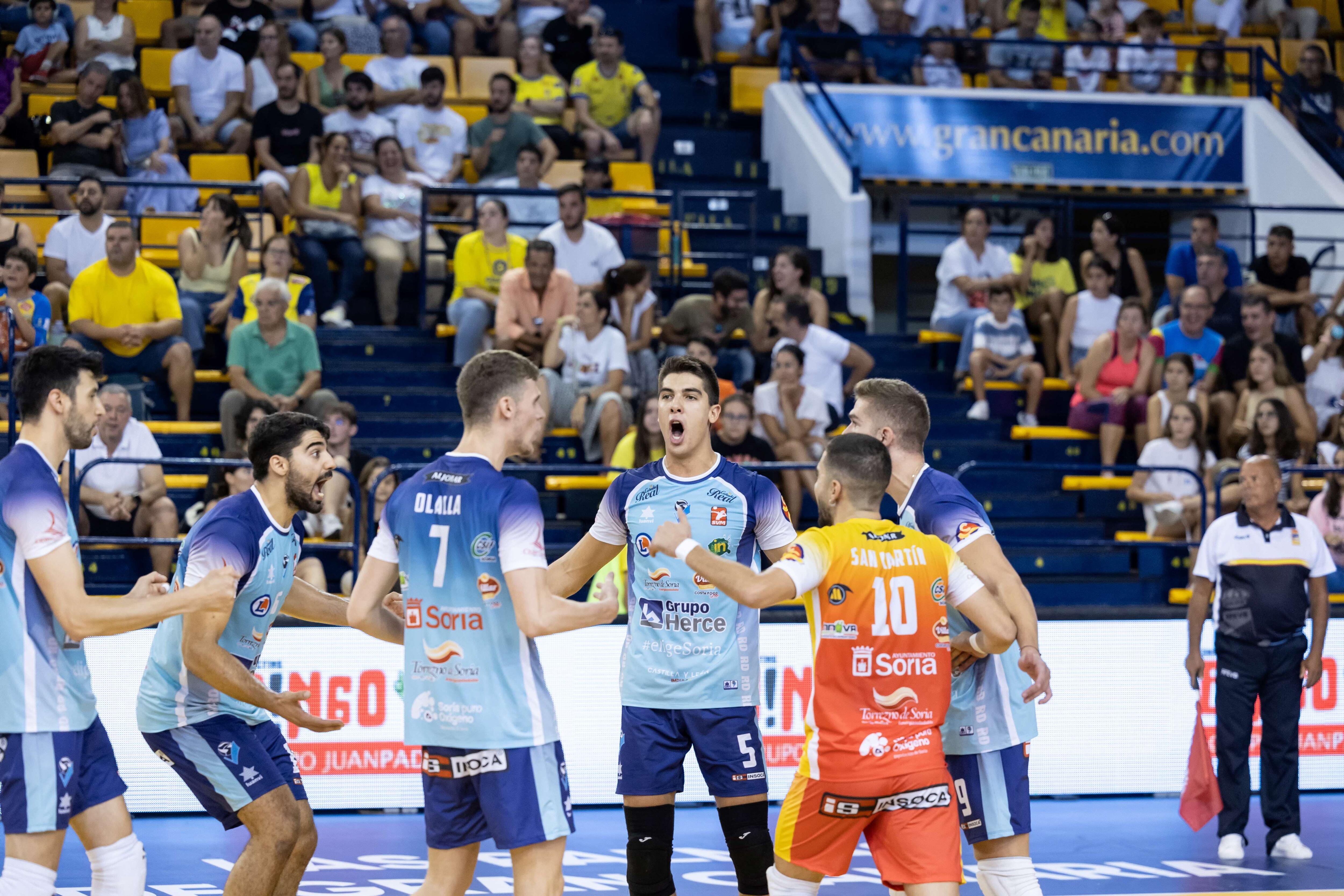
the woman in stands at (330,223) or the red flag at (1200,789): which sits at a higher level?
the woman in stands at (330,223)

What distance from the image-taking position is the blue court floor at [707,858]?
752 centimetres

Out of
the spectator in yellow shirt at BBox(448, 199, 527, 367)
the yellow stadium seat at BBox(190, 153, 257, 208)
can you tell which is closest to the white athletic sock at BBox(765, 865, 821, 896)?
the spectator in yellow shirt at BBox(448, 199, 527, 367)

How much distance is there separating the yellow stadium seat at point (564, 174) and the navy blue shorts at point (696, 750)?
9.51m

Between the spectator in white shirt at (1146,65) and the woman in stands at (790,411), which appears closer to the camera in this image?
the woman in stands at (790,411)

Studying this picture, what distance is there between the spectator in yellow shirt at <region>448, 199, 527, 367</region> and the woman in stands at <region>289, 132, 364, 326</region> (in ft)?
3.13

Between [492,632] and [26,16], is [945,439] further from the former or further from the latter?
[26,16]

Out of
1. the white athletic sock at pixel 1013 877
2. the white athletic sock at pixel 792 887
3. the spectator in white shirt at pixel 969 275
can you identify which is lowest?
the white athletic sock at pixel 1013 877

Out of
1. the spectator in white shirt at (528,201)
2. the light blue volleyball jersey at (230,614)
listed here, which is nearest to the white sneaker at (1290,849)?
the light blue volleyball jersey at (230,614)

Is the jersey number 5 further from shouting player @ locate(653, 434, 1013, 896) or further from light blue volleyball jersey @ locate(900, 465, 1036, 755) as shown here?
light blue volleyball jersey @ locate(900, 465, 1036, 755)

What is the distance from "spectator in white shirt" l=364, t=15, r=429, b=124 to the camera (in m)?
14.9

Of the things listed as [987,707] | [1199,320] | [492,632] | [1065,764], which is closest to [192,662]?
[492,632]

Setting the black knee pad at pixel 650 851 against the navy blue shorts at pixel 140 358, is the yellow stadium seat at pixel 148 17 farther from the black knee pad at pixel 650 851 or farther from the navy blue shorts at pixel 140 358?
the black knee pad at pixel 650 851

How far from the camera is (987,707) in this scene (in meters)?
Result: 5.64

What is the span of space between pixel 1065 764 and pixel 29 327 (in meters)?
8.01
